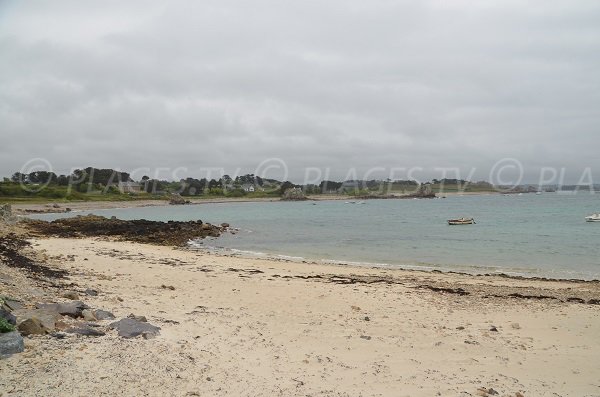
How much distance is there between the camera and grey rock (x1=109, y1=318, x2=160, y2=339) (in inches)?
276

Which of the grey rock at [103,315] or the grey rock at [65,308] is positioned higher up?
the grey rock at [65,308]

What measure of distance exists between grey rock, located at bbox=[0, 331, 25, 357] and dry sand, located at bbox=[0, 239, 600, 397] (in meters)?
0.14

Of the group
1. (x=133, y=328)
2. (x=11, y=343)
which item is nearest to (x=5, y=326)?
(x=11, y=343)

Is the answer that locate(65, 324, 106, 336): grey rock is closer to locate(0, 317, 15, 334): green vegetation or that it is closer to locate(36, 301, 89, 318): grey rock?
locate(36, 301, 89, 318): grey rock

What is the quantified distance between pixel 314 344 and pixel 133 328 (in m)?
3.21

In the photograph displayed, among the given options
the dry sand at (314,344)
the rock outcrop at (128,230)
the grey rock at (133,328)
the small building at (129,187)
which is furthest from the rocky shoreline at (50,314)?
the small building at (129,187)

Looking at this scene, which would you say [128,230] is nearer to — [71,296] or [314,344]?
[71,296]

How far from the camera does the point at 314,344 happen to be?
8094mm

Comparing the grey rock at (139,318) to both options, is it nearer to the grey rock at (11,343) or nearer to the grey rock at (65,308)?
the grey rock at (65,308)

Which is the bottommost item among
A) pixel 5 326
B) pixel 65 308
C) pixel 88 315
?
pixel 88 315

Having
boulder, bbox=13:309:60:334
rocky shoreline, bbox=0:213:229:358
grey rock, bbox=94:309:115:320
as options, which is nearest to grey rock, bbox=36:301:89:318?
rocky shoreline, bbox=0:213:229:358

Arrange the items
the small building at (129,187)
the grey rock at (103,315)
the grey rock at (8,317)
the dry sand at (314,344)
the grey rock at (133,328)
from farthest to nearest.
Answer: the small building at (129,187) → the grey rock at (103,315) → the grey rock at (133,328) → the grey rock at (8,317) → the dry sand at (314,344)

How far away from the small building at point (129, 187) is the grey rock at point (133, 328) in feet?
469

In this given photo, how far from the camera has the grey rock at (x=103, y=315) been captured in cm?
779
